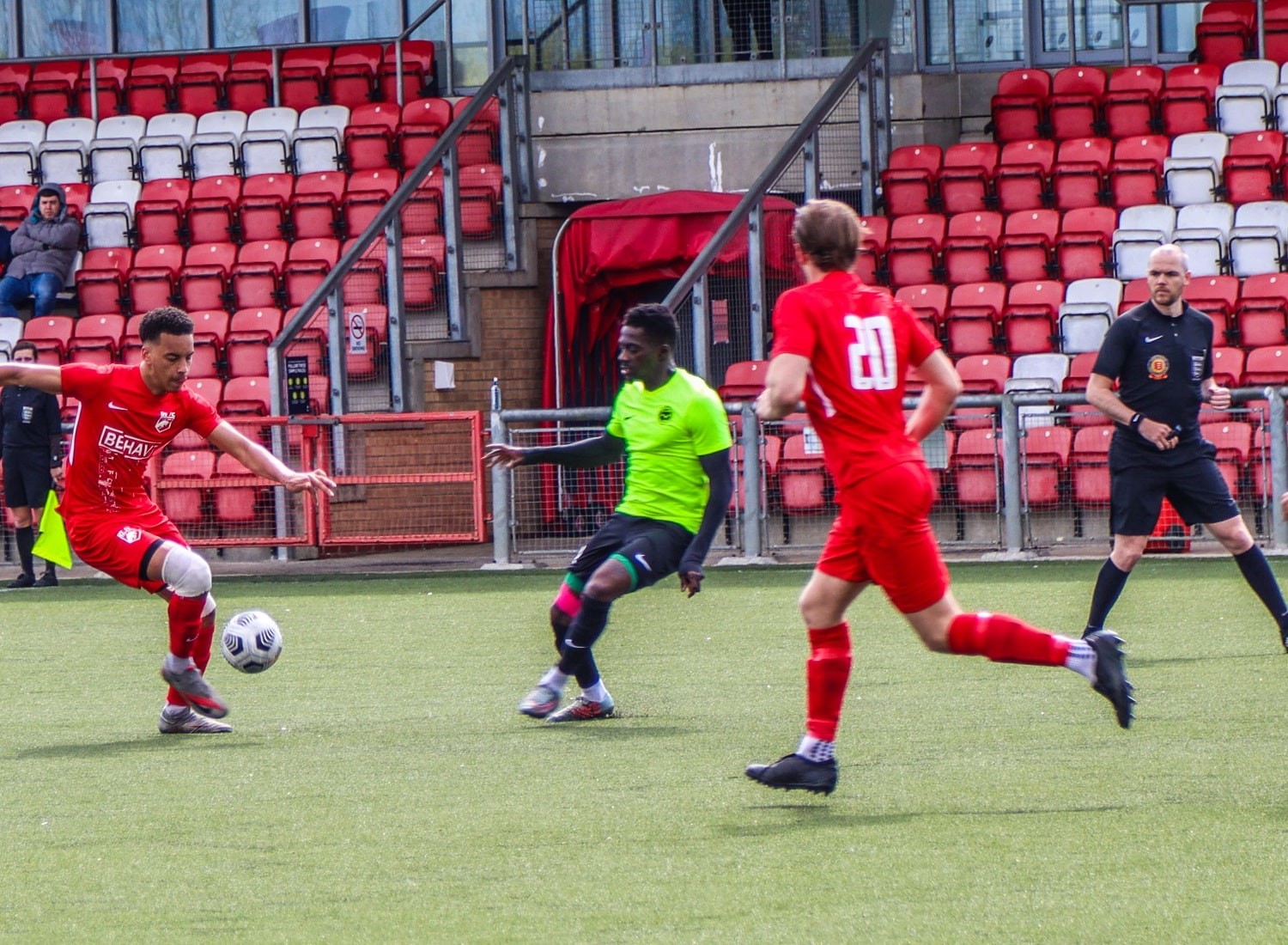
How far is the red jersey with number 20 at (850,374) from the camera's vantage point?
18.0ft

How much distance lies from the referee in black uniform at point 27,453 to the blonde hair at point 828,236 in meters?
10.9

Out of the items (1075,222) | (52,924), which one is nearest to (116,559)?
(52,924)

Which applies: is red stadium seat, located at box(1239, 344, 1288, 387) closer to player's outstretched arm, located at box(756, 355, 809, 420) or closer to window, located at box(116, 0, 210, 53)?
player's outstretched arm, located at box(756, 355, 809, 420)

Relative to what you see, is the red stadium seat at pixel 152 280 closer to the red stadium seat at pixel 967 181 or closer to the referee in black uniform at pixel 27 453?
the referee in black uniform at pixel 27 453

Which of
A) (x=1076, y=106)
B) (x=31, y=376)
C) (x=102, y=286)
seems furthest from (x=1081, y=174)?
(x=31, y=376)

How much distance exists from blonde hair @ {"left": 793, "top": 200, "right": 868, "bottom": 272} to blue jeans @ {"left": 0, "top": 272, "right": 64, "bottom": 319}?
15.5 meters

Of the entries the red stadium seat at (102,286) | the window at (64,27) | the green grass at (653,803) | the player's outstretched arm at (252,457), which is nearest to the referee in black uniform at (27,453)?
the red stadium seat at (102,286)

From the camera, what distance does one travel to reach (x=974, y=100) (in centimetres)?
2112

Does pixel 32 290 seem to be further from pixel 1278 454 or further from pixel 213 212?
pixel 1278 454

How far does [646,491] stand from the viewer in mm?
7859

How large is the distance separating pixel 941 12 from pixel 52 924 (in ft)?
62.5

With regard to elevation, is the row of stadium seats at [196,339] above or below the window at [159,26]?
below

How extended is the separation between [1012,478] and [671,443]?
828 cm

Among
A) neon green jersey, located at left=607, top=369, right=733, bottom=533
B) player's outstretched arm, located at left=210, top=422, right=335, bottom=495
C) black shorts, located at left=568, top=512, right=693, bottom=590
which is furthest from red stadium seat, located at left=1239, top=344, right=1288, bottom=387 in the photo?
player's outstretched arm, located at left=210, top=422, right=335, bottom=495
